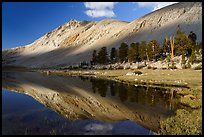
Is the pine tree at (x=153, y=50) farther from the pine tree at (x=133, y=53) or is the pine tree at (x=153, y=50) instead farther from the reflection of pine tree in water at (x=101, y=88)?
the reflection of pine tree in water at (x=101, y=88)

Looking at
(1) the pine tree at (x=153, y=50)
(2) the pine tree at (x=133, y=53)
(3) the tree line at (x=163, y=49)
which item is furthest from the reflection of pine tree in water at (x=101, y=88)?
(2) the pine tree at (x=133, y=53)

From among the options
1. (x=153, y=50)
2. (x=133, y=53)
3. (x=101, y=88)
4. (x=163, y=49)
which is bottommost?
(x=101, y=88)

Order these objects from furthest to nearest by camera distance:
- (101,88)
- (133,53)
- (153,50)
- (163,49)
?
(163,49) → (133,53) → (153,50) → (101,88)

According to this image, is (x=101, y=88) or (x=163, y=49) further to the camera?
(x=163, y=49)

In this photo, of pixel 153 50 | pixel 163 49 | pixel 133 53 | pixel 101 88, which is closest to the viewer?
pixel 101 88

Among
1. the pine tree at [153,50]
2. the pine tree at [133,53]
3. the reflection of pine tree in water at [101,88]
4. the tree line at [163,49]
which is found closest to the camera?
the reflection of pine tree in water at [101,88]

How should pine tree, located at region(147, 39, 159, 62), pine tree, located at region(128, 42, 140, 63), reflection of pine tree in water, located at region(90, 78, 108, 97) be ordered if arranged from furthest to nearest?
pine tree, located at region(128, 42, 140, 63)
pine tree, located at region(147, 39, 159, 62)
reflection of pine tree in water, located at region(90, 78, 108, 97)

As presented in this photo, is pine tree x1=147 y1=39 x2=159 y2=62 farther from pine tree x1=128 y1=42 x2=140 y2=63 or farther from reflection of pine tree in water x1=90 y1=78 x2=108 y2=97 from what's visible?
reflection of pine tree in water x1=90 y1=78 x2=108 y2=97

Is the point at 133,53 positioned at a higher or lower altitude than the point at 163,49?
lower

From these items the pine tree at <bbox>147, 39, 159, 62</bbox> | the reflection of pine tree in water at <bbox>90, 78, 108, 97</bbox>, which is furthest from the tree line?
the reflection of pine tree in water at <bbox>90, 78, 108, 97</bbox>

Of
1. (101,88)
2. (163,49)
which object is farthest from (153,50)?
(101,88)

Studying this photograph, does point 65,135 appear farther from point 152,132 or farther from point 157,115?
point 157,115

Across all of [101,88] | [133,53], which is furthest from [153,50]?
[101,88]

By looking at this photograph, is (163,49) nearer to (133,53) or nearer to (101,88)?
(133,53)
